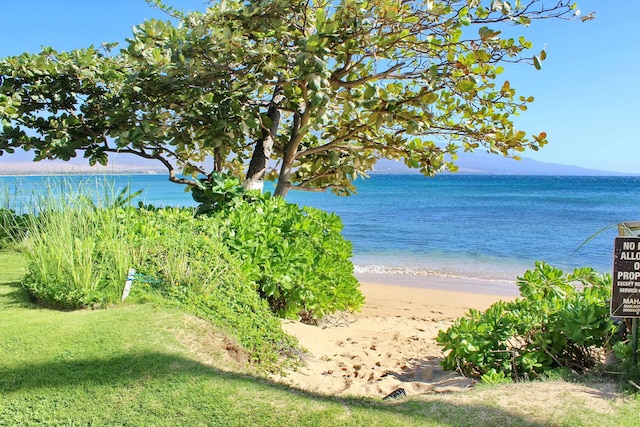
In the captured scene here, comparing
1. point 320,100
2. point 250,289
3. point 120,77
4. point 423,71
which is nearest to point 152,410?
point 250,289

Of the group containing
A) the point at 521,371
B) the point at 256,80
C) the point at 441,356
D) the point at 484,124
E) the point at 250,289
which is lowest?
the point at 441,356

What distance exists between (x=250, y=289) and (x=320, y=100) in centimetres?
217

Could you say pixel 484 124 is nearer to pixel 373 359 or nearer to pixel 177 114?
pixel 373 359

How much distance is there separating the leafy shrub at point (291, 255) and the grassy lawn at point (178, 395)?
167 centimetres

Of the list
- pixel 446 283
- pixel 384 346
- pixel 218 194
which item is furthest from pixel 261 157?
pixel 446 283

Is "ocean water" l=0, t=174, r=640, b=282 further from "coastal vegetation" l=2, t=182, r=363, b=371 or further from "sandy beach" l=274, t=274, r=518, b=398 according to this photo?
"sandy beach" l=274, t=274, r=518, b=398

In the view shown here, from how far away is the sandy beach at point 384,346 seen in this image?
4.80 meters

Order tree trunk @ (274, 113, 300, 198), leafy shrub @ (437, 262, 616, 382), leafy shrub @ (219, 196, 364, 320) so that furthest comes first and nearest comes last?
1. tree trunk @ (274, 113, 300, 198)
2. leafy shrub @ (219, 196, 364, 320)
3. leafy shrub @ (437, 262, 616, 382)

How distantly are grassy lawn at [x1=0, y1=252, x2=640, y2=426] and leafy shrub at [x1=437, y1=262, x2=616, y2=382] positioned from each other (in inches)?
25.8

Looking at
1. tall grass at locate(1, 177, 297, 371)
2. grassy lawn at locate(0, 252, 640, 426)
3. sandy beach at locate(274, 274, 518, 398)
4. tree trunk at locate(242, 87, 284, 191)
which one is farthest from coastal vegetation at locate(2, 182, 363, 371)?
tree trunk at locate(242, 87, 284, 191)

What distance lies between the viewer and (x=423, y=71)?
6527 mm

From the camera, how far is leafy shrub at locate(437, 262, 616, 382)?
4.20m

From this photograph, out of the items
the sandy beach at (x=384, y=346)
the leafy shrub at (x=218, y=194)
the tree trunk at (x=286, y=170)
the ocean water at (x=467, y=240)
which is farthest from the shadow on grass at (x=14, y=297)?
the tree trunk at (x=286, y=170)

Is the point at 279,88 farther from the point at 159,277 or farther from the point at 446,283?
the point at 446,283
